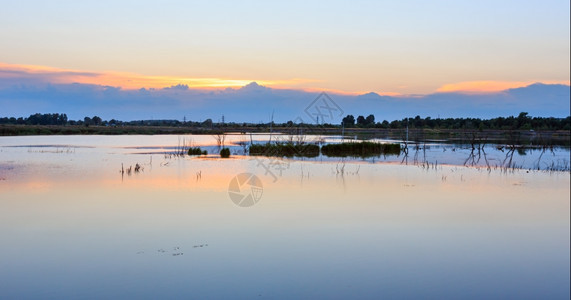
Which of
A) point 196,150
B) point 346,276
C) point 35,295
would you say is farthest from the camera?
point 196,150

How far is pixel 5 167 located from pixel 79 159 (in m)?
4.68

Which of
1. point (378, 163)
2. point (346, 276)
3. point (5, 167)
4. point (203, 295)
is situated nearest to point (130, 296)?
point (203, 295)

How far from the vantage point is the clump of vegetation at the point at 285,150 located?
28156mm

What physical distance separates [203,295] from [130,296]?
2.98ft

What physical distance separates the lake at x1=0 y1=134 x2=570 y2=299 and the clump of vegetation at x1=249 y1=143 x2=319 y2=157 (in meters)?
9.99

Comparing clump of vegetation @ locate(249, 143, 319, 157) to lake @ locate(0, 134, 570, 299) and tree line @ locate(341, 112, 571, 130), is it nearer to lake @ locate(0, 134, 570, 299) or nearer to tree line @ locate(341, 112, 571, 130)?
lake @ locate(0, 134, 570, 299)

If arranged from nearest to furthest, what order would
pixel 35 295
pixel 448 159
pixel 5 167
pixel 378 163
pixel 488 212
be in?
pixel 35 295 < pixel 488 212 < pixel 5 167 < pixel 378 163 < pixel 448 159

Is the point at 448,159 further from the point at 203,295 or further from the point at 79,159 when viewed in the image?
the point at 203,295

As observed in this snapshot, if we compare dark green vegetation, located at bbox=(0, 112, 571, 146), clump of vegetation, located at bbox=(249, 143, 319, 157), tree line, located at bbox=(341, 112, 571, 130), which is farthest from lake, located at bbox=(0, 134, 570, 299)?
tree line, located at bbox=(341, 112, 571, 130)

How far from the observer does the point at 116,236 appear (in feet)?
29.8

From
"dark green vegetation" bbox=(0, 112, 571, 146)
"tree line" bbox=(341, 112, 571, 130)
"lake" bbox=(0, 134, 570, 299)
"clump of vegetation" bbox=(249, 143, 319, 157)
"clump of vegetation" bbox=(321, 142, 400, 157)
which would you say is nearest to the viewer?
"lake" bbox=(0, 134, 570, 299)

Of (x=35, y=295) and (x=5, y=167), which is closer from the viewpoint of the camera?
(x=35, y=295)

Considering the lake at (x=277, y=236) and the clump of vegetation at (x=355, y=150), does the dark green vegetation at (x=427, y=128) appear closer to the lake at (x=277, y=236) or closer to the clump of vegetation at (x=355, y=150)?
the clump of vegetation at (x=355, y=150)

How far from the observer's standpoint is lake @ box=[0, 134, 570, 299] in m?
6.64
